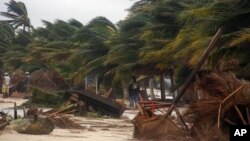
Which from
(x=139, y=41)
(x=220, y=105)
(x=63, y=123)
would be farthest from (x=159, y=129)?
(x=139, y=41)

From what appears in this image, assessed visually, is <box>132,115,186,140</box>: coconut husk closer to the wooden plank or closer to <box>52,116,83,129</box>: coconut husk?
<box>52,116,83,129</box>: coconut husk

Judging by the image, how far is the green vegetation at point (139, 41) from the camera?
10.8 m

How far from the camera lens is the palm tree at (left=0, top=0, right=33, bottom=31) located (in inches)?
1828

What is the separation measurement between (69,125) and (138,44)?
40.7ft

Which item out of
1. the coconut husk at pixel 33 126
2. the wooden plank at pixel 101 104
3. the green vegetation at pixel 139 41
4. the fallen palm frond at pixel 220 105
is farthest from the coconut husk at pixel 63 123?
the wooden plank at pixel 101 104

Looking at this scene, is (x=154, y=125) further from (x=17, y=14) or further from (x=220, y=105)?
(x=17, y=14)

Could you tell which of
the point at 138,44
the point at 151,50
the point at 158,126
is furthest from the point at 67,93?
the point at 158,126

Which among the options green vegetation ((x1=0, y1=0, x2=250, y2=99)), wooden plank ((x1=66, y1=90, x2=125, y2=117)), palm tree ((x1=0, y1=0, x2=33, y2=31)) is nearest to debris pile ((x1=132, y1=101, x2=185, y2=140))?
green vegetation ((x1=0, y1=0, x2=250, y2=99))

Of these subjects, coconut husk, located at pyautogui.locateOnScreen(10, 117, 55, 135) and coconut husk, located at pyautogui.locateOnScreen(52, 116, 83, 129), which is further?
coconut husk, located at pyautogui.locateOnScreen(52, 116, 83, 129)

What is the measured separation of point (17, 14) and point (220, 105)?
4137 cm

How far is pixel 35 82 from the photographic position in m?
27.9

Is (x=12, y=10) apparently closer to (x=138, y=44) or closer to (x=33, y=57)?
(x=33, y=57)

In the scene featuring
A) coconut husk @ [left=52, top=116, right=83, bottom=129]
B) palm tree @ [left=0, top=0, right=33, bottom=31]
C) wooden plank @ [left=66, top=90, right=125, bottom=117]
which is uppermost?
palm tree @ [left=0, top=0, right=33, bottom=31]

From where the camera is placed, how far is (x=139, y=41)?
24094 millimetres
